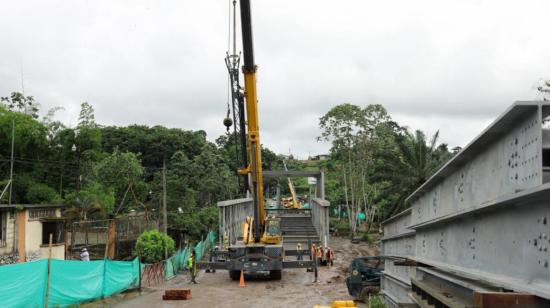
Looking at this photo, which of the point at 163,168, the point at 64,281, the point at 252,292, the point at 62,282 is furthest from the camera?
the point at 163,168

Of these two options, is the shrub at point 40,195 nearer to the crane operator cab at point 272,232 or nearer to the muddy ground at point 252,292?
the muddy ground at point 252,292

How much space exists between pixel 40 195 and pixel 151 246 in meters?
11.5

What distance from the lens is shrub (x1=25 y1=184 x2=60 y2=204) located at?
32.4 m

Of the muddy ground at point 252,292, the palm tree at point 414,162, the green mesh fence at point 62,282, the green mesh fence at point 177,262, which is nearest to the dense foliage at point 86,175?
the green mesh fence at point 177,262

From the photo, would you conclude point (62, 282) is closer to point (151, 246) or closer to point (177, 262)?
point (177, 262)

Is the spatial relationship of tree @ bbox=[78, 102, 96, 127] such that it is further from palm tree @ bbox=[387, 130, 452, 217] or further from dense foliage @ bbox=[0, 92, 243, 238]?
palm tree @ bbox=[387, 130, 452, 217]

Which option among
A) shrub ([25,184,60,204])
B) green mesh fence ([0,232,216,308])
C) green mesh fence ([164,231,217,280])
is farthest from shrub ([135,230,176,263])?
shrub ([25,184,60,204])

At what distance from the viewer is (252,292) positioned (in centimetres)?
1711

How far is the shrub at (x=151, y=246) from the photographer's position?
82.7ft

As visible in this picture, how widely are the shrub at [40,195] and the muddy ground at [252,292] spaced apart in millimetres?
14353

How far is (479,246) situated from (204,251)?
23864mm

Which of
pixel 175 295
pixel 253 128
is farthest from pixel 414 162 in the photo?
pixel 175 295

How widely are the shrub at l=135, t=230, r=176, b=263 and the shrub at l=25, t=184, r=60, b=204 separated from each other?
379 inches

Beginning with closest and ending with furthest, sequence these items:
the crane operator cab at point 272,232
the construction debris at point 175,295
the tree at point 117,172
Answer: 1. the construction debris at point 175,295
2. the crane operator cab at point 272,232
3. the tree at point 117,172
